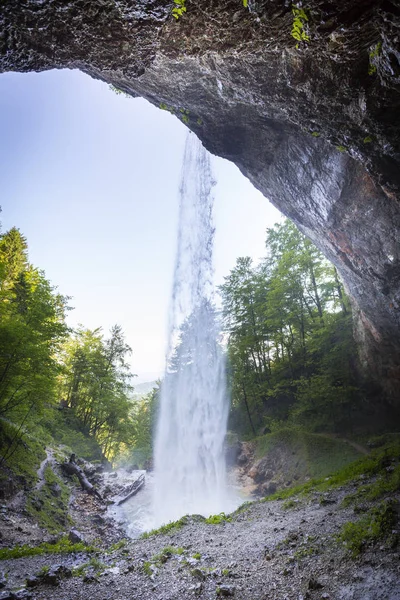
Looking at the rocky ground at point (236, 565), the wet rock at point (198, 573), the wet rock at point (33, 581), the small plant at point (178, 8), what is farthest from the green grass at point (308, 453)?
the small plant at point (178, 8)

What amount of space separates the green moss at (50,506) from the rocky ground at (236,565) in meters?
0.95

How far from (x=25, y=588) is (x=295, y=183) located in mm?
12702

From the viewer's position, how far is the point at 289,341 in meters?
20.3

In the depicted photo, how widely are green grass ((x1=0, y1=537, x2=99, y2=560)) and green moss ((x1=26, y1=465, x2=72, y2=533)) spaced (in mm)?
1803

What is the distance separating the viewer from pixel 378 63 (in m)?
4.33

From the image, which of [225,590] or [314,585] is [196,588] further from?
[314,585]

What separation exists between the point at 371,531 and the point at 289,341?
16.4 m

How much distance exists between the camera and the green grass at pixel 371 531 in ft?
13.7

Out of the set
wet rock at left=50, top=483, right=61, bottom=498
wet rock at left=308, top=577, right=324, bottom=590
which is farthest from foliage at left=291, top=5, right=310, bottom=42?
wet rock at left=50, top=483, right=61, bottom=498

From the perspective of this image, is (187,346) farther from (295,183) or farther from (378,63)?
(378,63)

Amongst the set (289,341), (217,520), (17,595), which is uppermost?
(289,341)

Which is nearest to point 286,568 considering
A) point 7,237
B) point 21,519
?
point 21,519

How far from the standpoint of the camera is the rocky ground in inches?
148

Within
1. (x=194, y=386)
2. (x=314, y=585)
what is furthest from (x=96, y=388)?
(x=314, y=585)
